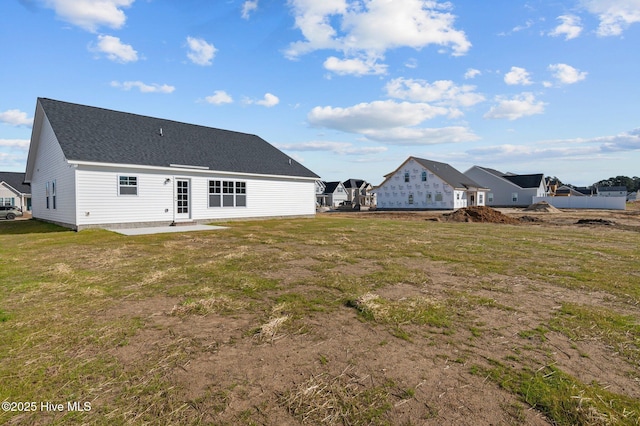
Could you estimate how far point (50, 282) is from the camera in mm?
6254

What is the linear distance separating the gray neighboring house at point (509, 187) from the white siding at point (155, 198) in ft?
160

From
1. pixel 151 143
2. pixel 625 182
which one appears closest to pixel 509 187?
pixel 151 143

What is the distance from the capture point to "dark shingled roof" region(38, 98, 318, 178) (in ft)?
54.0

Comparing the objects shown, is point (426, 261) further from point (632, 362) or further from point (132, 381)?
point (132, 381)

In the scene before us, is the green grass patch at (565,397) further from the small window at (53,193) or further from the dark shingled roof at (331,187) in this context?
the dark shingled roof at (331,187)

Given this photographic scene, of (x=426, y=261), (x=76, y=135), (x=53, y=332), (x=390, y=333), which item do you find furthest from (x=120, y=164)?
(x=390, y=333)

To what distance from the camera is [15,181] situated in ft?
160

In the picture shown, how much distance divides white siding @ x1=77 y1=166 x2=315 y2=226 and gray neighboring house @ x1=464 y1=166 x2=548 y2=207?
160 feet

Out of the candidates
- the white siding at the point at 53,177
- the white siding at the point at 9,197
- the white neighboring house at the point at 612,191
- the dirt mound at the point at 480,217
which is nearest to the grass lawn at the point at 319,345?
the white siding at the point at 53,177

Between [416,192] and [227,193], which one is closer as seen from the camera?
[227,193]

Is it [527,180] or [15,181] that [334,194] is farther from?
[15,181]

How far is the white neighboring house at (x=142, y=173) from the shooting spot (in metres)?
15.8

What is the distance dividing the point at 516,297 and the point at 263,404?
4.73 meters

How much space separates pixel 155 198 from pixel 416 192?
1482 inches
